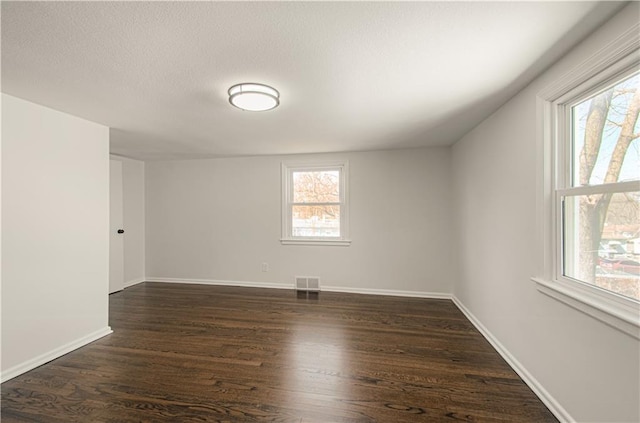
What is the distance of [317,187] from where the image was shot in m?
4.40

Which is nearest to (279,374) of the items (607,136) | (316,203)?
(607,136)

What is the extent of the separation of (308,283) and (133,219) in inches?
130

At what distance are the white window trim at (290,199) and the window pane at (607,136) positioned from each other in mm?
2838

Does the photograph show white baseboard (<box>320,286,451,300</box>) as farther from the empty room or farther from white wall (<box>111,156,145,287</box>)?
white wall (<box>111,156,145,287</box>)

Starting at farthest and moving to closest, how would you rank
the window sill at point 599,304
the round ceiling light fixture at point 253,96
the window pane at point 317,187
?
the window pane at point 317,187 → the round ceiling light fixture at point 253,96 → the window sill at point 599,304

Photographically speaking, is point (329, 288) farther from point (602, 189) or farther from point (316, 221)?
point (602, 189)

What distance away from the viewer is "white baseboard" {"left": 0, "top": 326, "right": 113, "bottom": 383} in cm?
203

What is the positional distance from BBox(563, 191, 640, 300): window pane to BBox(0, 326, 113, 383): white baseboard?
4.00 meters

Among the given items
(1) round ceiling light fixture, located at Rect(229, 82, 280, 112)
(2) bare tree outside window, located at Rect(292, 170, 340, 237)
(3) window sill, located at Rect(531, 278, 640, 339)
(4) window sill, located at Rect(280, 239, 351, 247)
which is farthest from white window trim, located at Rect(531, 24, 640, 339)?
(2) bare tree outside window, located at Rect(292, 170, 340, 237)

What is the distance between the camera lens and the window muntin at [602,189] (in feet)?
4.21

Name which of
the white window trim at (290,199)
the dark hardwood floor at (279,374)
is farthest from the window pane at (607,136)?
the white window trim at (290,199)

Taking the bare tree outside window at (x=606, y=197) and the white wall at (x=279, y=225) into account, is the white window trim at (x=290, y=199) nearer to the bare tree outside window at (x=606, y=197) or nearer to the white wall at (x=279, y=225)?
the white wall at (x=279, y=225)

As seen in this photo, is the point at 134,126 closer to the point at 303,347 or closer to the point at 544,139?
the point at 303,347

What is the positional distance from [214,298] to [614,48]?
176 inches
